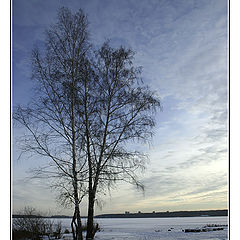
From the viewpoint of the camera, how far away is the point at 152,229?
4.89 m

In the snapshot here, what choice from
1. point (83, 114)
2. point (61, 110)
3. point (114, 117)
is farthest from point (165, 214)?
point (61, 110)

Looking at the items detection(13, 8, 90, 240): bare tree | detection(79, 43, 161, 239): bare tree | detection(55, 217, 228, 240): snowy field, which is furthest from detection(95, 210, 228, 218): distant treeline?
detection(13, 8, 90, 240): bare tree

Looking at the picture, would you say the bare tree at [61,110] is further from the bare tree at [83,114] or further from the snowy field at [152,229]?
the snowy field at [152,229]

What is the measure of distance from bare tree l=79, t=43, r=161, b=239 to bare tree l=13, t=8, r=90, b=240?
0.19m

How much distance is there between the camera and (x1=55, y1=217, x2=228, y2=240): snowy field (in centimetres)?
445

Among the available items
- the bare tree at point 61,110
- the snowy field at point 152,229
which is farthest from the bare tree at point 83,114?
the snowy field at point 152,229

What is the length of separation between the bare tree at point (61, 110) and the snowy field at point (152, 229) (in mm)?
503

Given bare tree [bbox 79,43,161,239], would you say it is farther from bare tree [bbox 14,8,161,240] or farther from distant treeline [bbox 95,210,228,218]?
distant treeline [bbox 95,210,228,218]

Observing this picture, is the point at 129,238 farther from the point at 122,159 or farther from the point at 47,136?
the point at 47,136

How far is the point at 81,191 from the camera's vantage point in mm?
4508

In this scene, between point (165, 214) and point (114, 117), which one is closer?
point (165, 214)

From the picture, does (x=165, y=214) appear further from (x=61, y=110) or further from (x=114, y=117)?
(x=61, y=110)

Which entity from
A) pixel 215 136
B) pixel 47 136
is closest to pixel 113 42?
pixel 47 136

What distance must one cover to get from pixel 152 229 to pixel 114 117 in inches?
74.6
